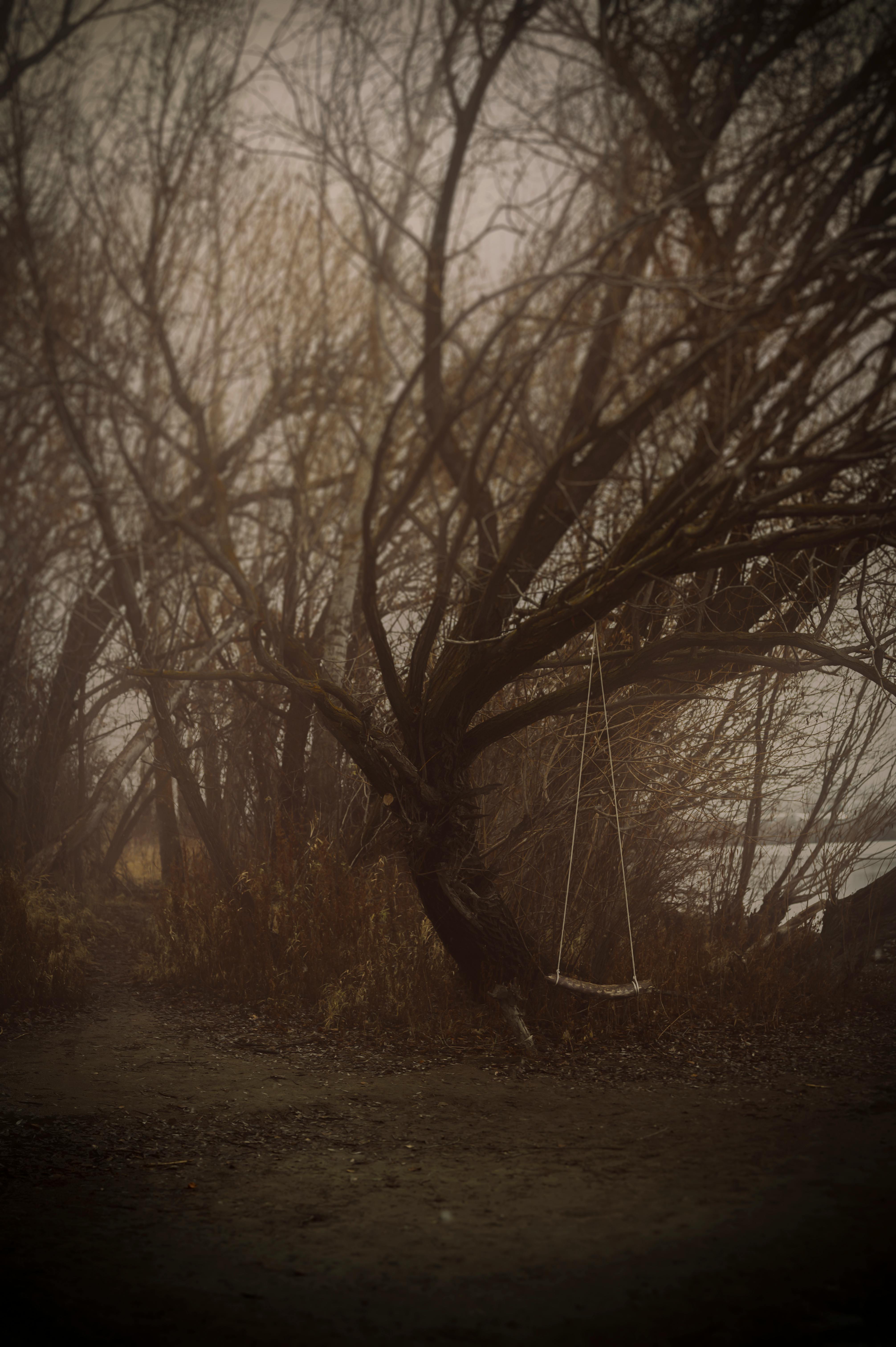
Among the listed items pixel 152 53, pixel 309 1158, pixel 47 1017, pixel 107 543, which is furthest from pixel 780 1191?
pixel 152 53

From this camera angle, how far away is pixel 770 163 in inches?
203

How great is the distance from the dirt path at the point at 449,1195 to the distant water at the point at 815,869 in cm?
203

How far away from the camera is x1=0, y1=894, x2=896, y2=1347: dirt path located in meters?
3.00

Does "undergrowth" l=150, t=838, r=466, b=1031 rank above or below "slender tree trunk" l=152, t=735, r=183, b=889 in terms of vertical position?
below

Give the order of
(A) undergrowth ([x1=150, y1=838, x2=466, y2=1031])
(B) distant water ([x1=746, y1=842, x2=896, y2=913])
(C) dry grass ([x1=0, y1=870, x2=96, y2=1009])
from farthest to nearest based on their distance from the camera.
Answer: (B) distant water ([x1=746, y1=842, x2=896, y2=913]), (C) dry grass ([x1=0, y1=870, x2=96, y2=1009]), (A) undergrowth ([x1=150, y1=838, x2=466, y2=1031])

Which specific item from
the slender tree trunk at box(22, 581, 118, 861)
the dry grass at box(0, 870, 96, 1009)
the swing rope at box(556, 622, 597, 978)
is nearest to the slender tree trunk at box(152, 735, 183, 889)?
the slender tree trunk at box(22, 581, 118, 861)

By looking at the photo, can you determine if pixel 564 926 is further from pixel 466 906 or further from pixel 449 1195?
pixel 449 1195

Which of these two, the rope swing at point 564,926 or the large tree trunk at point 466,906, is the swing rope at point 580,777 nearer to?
the rope swing at point 564,926

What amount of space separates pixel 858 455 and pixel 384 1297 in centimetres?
409

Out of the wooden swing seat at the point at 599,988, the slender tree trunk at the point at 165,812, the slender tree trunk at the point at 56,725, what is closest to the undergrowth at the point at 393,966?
the wooden swing seat at the point at 599,988

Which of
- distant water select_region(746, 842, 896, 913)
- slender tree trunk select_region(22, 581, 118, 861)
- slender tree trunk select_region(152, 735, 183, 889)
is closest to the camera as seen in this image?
distant water select_region(746, 842, 896, 913)

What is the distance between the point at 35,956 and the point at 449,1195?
4.97 m

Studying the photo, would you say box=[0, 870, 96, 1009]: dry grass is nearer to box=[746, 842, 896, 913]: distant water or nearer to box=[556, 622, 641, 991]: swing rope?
box=[556, 622, 641, 991]: swing rope

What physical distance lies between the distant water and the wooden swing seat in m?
2.49
